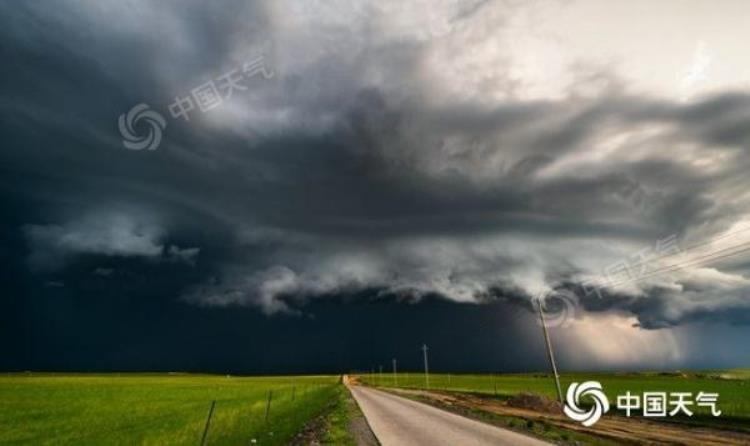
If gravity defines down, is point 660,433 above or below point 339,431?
below

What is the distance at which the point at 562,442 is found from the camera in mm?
20047

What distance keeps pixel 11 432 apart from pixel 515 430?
91.4 ft

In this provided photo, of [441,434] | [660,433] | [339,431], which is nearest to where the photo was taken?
[441,434]

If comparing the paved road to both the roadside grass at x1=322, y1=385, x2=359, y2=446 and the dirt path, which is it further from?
the dirt path

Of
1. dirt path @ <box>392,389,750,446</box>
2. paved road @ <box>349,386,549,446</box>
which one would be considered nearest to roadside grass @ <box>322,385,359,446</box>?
paved road @ <box>349,386,549,446</box>

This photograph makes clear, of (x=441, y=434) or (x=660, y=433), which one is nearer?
(x=441, y=434)

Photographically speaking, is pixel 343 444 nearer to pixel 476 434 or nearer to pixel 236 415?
pixel 476 434

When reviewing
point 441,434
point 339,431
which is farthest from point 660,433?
point 339,431

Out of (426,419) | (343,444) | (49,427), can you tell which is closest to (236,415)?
(49,427)

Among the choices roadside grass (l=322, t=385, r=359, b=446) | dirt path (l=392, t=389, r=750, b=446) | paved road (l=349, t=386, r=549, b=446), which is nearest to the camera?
paved road (l=349, t=386, r=549, b=446)

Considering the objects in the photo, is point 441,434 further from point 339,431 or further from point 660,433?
point 660,433

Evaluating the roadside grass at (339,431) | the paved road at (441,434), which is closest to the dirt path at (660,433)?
the paved road at (441,434)

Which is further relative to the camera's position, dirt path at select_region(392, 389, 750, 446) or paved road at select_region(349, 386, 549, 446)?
dirt path at select_region(392, 389, 750, 446)

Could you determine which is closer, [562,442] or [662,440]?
[562,442]
